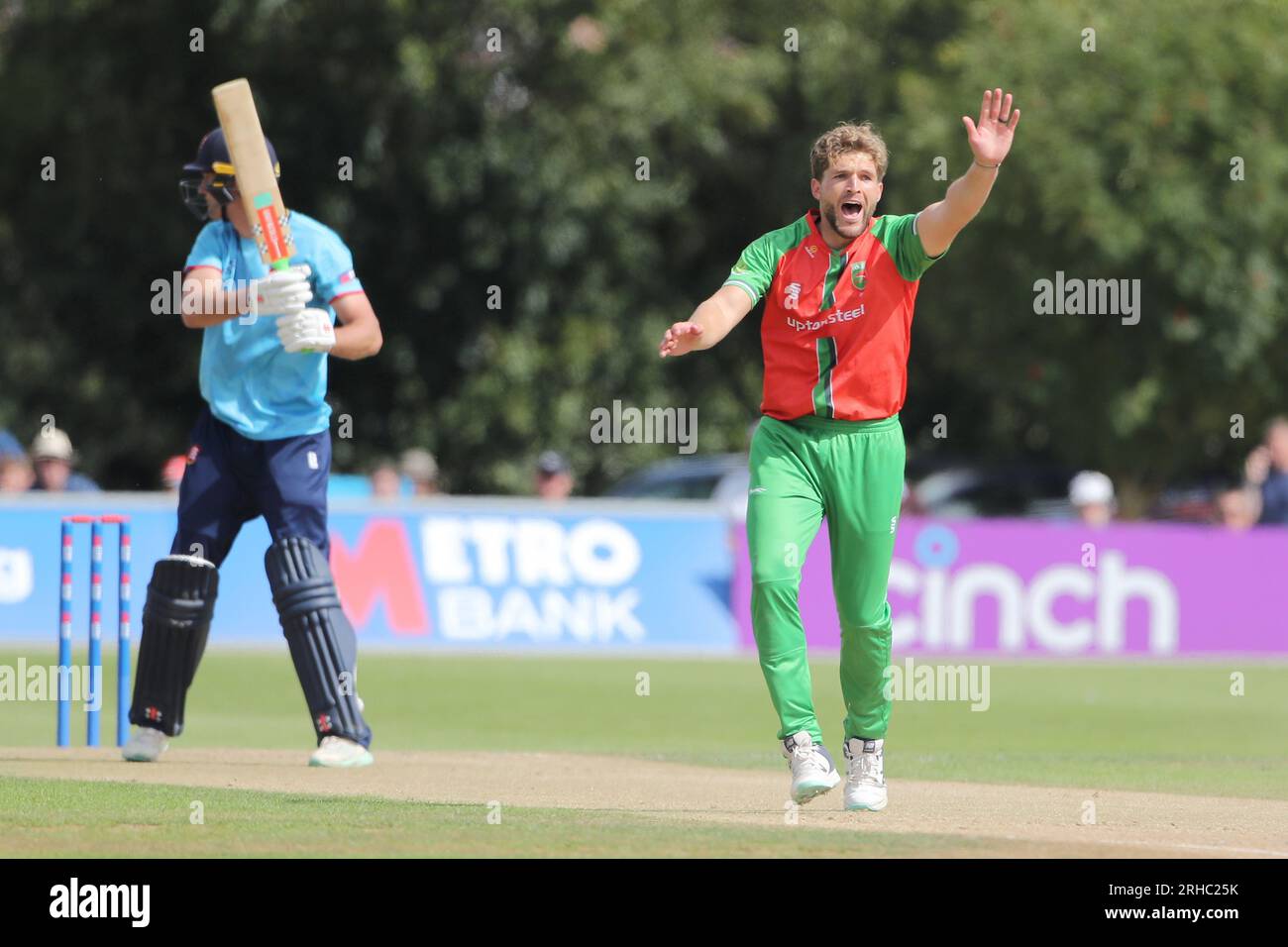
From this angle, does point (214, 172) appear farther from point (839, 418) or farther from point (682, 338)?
point (839, 418)

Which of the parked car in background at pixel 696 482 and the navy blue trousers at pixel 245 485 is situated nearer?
the navy blue trousers at pixel 245 485

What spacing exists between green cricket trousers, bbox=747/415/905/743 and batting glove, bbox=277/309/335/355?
1737 mm

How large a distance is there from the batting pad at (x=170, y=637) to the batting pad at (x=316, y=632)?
1.02 feet

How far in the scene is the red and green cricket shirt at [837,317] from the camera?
25.8 feet

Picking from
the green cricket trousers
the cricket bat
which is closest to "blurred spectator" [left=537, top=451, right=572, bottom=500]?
the cricket bat

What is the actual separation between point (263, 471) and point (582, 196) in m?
19.8

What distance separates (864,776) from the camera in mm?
7934

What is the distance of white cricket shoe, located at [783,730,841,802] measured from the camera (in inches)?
299

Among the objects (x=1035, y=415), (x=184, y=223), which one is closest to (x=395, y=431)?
(x=184, y=223)
